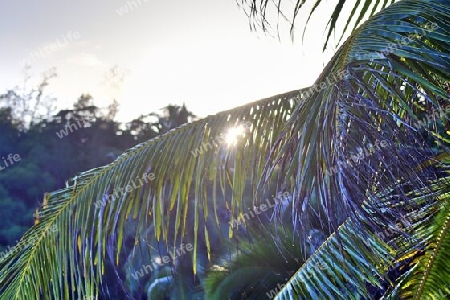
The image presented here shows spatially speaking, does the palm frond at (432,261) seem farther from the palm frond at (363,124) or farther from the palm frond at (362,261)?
the palm frond at (363,124)

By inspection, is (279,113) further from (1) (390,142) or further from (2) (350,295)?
(1) (390,142)

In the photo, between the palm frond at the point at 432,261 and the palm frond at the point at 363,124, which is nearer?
the palm frond at the point at 363,124

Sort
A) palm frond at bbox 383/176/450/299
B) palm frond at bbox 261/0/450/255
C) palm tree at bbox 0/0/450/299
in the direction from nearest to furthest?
palm frond at bbox 261/0/450/255, palm tree at bbox 0/0/450/299, palm frond at bbox 383/176/450/299

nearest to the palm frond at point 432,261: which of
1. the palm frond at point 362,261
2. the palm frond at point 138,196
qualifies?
the palm frond at point 362,261

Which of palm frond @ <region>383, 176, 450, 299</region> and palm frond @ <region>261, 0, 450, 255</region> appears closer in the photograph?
palm frond @ <region>261, 0, 450, 255</region>

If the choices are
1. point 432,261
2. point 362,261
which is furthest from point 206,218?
point 432,261

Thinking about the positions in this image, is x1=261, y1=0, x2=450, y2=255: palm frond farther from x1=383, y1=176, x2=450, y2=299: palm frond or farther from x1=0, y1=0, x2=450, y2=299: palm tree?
x1=383, y1=176, x2=450, y2=299: palm frond

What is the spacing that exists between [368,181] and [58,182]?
24.7 m

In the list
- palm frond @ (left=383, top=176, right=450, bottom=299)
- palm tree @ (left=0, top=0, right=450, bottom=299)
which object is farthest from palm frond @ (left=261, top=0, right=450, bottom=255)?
palm frond @ (left=383, top=176, right=450, bottom=299)

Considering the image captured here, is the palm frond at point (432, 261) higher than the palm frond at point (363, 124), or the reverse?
the palm frond at point (363, 124)

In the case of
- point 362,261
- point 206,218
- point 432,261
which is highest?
point 206,218

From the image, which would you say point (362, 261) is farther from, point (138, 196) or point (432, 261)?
point (138, 196)

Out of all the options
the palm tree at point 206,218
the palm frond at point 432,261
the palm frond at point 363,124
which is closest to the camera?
the palm frond at point 363,124

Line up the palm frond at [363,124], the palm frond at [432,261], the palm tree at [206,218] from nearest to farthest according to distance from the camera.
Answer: the palm frond at [363,124]
the palm tree at [206,218]
the palm frond at [432,261]
